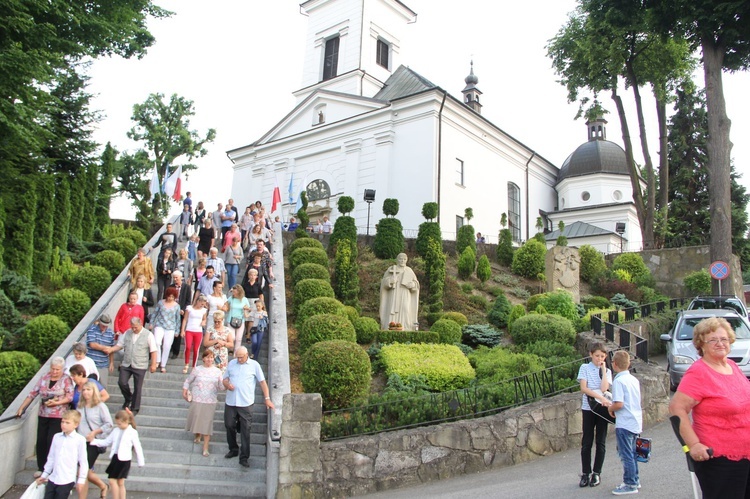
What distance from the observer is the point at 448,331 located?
14953mm

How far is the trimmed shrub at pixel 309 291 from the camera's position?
48.3 ft

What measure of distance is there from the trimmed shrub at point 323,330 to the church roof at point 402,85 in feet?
70.0

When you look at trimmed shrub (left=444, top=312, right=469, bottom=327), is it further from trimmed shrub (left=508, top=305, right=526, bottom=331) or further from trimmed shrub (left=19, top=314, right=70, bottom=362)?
trimmed shrub (left=19, top=314, right=70, bottom=362)

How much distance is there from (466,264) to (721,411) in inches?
720

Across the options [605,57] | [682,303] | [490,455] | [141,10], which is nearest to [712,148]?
[682,303]

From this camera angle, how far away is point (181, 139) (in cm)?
3731

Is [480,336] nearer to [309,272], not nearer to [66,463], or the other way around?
[309,272]

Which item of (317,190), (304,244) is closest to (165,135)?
(317,190)

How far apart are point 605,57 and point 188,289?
20.8 metres

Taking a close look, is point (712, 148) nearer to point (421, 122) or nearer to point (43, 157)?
point (421, 122)

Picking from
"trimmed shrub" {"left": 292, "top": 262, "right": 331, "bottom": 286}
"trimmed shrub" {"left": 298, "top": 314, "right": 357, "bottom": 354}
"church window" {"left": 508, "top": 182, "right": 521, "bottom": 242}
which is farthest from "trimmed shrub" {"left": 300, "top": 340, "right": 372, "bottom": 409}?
"church window" {"left": 508, "top": 182, "right": 521, "bottom": 242}

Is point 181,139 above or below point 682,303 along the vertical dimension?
above

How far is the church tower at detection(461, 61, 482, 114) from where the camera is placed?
149 feet

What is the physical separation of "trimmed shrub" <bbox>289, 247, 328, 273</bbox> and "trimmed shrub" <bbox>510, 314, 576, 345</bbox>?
611cm
